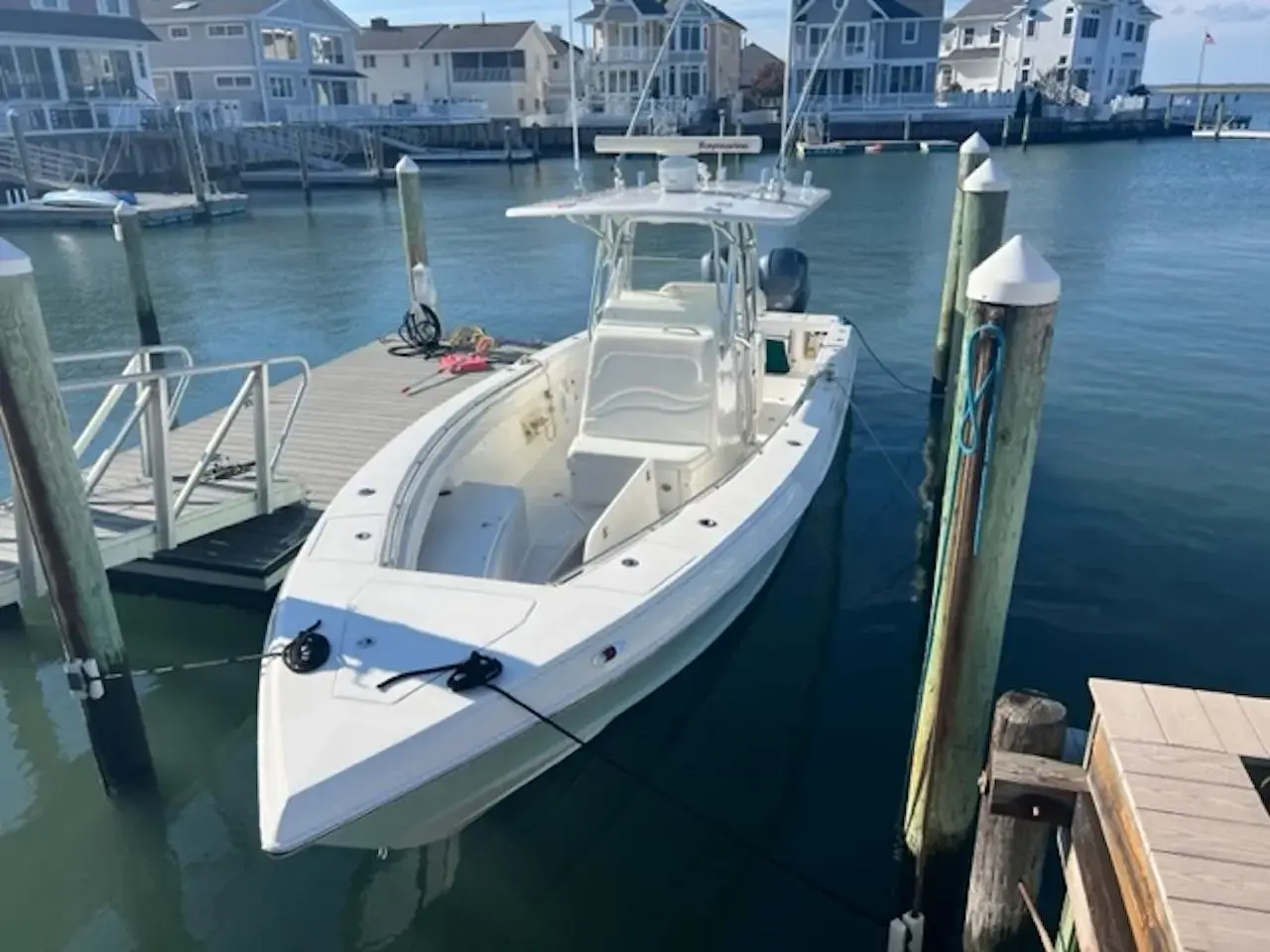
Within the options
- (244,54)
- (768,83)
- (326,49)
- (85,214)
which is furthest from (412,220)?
(768,83)

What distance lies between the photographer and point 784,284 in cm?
1044

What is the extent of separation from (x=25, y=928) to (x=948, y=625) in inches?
160

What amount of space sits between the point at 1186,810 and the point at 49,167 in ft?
115

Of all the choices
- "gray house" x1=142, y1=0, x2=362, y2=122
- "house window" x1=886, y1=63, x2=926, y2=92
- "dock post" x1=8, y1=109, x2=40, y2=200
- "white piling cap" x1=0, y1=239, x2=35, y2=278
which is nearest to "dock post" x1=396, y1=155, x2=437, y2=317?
"white piling cap" x1=0, y1=239, x2=35, y2=278

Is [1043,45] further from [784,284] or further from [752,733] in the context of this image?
[752,733]

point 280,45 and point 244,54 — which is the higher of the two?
point 280,45

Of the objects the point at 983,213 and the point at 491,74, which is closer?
the point at 983,213

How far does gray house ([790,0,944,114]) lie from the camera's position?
163 ft

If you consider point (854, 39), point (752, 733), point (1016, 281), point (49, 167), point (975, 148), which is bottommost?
point (752, 733)

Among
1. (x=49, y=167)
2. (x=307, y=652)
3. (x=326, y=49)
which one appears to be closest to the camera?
(x=307, y=652)

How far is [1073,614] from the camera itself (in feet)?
21.0

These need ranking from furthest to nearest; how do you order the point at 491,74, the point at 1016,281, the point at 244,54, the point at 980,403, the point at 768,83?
the point at 768,83 < the point at 491,74 < the point at 244,54 < the point at 980,403 < the point at 1016,281

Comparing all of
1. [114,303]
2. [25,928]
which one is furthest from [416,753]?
[114,303]

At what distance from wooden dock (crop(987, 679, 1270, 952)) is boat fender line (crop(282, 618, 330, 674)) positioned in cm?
242
